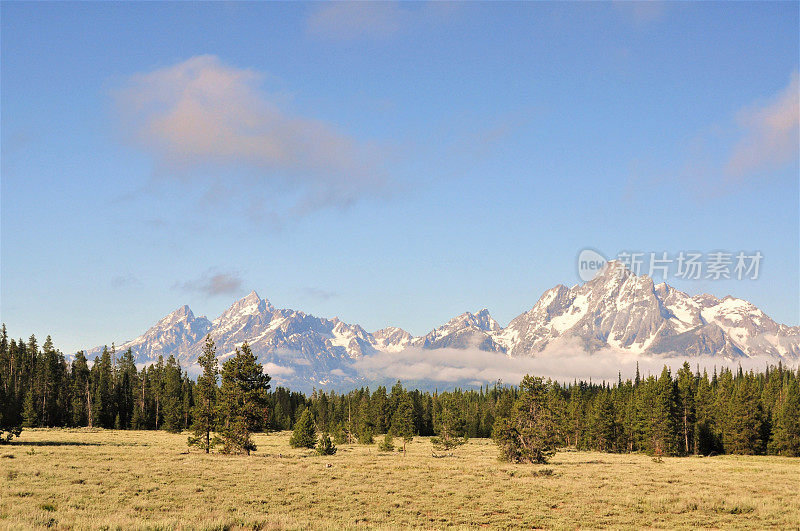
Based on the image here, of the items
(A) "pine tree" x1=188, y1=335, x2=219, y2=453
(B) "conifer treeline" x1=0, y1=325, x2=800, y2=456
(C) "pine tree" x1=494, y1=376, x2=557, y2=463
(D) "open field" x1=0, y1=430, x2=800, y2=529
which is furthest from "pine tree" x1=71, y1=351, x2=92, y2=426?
(C) "pine tree" x1=494, y1=376, x2=557, y2=463

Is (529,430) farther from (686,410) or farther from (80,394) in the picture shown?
(80,394)

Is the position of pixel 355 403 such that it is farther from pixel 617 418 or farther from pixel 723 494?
pixel 723 494

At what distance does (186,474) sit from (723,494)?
37.1 metres

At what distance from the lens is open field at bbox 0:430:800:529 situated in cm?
2711

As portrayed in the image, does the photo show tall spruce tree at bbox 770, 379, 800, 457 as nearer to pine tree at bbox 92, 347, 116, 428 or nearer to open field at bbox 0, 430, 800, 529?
open field at bbox 0, 430, 800, 529

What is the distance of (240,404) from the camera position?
57.3 meters

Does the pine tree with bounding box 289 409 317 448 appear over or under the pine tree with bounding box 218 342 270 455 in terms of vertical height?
under

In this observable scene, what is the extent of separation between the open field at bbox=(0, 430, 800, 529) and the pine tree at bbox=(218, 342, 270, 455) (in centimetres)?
508

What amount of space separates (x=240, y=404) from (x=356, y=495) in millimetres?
25589

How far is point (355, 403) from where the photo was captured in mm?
162250

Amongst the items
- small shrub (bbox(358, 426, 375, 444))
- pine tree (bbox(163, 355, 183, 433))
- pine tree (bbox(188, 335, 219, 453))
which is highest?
pine tree (bbox(188, 335, 219, 453))

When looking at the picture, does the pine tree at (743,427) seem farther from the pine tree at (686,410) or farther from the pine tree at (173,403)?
the pine tree at (173,403)

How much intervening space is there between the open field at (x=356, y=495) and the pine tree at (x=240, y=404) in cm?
508

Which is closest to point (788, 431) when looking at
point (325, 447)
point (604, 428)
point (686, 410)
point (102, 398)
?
point (686, 410)
